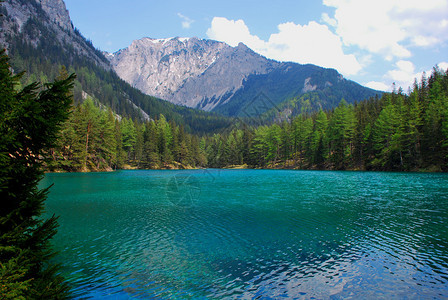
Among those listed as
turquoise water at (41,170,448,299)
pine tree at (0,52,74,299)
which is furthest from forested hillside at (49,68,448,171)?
pine tree at (0,52,74,299)

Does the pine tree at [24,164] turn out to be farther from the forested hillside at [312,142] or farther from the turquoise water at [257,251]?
the forested hillside at [312,142]

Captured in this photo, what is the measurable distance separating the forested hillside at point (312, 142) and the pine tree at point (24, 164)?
37906 mm

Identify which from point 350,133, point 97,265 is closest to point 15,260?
point 97,265

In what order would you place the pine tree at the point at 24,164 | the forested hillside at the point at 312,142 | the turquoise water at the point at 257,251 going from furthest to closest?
1. the forested hillside at the point at 312,142
2. the turquoise water at the point at 257,251
3. the pine tree at the point at 24,164

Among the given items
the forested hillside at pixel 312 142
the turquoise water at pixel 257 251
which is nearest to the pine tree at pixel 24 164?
the turquoise water at pixel 257 251

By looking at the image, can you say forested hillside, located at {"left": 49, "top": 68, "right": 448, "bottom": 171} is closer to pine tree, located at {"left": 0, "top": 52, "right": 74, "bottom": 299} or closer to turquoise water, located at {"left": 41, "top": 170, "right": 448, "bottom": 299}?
turquoise water, located at {"left": 41, "top": 170, "right": 448, "bottom": 299}

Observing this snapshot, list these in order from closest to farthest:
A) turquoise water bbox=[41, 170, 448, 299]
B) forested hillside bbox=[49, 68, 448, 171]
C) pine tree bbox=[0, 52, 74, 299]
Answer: pine tree bbox=[0, 52, 74, 299] → turquoise water bbox=[41, 170, 448, 299] → forested hillside bbox=[49, 68, 448, 171]

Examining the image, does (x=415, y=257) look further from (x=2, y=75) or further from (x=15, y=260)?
(x=2, y=75)

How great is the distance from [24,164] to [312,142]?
106 metres

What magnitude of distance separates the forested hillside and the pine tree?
37.9m

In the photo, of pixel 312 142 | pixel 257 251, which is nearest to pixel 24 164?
pixel 257 251

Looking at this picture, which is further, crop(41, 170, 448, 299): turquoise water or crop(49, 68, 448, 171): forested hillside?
crop(49, 68, 448, 171): forested hillside

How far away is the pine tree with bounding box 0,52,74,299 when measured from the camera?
194 inches

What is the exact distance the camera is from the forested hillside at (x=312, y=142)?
217 ft
